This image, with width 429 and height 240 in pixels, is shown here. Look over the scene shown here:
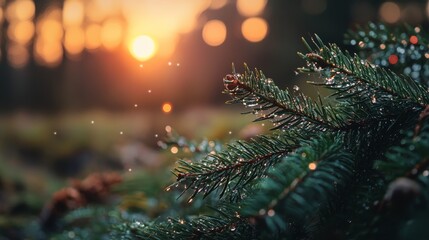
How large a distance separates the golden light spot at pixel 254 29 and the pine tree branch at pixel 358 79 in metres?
13.0

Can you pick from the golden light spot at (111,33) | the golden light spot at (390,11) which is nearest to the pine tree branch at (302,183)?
the golden light spot at (390,11)

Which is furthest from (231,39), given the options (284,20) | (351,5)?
(351,5)

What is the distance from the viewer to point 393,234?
548mm

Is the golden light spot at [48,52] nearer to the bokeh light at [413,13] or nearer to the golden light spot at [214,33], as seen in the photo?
the golden light spot at [214,33]

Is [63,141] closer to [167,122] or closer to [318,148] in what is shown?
[167,122]

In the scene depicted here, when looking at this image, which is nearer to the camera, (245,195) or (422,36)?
(245,195)

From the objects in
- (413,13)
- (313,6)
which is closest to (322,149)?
(313,6)

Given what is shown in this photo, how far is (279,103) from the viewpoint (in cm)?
A: 77

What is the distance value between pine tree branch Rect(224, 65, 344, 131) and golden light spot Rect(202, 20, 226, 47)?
45.5 feet

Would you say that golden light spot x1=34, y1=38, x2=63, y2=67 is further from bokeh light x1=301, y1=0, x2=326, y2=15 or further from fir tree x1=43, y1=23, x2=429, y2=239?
fir tree x1=43, y1=23, x2=429, y2=239

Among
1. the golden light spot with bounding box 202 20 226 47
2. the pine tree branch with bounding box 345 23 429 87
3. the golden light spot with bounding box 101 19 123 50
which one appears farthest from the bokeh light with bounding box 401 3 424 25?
the pine tree branch with bounding box 345 23 429 87

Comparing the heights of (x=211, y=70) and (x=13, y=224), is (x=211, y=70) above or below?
above

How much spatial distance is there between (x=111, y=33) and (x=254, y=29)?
5324mm

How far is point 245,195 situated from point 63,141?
875 cm
